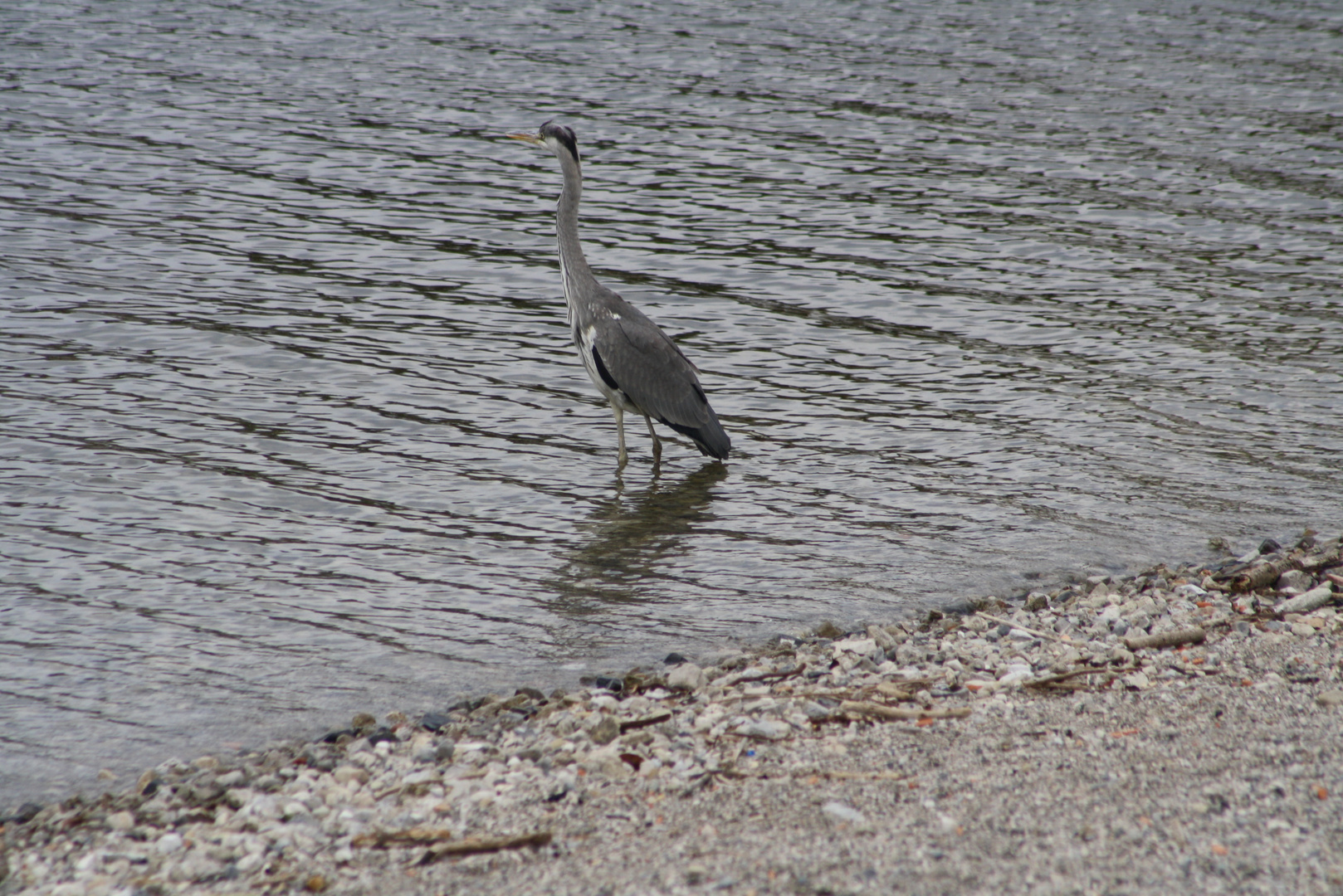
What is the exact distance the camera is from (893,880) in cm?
420

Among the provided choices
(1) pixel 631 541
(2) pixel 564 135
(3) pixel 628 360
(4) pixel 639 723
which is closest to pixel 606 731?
(4) pixel 639 723

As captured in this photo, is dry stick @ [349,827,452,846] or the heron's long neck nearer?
dry stick @ [349,827,452,846]

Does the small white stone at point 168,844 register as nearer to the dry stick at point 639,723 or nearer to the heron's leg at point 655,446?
the dry stick at point 639,723

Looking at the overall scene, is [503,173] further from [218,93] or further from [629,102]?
[218,93]

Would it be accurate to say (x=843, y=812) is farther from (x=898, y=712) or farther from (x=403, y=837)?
(x=403, y=837)

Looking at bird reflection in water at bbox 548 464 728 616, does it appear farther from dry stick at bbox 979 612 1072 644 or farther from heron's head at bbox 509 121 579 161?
heron's head at bbox 509 121 579 161

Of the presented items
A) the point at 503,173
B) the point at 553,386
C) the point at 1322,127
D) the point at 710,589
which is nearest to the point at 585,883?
the point at 710,589

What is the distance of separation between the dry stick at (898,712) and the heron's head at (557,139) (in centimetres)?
662

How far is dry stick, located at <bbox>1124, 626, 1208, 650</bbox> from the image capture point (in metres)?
6.60

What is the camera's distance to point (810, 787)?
16.3ft

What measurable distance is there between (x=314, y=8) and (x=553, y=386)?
2109 centimetres

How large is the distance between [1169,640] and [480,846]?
3754 millimetres

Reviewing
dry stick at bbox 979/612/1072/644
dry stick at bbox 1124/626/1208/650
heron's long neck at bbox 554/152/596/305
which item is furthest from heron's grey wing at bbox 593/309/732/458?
dry stick at bbox 1124/626/1208/650

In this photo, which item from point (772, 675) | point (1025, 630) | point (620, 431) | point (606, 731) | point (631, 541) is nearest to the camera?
point (606, 731)
